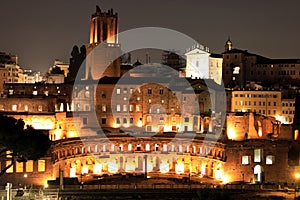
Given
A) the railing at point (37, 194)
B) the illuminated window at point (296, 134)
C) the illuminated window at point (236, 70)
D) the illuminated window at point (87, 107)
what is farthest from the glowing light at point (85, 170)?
the illuminated window at point (236, 70)

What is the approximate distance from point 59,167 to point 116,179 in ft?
16.0

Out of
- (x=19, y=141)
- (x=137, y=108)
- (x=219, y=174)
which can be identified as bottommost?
(x=219, y=174)

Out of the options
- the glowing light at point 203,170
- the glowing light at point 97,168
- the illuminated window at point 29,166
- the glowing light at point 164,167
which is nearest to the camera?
the illuminated window at point 29,166

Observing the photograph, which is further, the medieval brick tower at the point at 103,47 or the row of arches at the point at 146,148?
the medieval brick tower at the point at 103,47

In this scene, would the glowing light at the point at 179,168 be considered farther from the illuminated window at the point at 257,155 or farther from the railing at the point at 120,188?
the railing at the point at 120,188

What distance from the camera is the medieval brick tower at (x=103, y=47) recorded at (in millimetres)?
64438

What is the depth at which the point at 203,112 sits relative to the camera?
5781cm

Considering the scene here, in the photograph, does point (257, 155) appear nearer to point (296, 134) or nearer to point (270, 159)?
point (270, 159)

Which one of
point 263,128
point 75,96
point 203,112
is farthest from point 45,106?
point 263,128

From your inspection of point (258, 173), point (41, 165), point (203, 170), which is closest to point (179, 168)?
point (203, 170)

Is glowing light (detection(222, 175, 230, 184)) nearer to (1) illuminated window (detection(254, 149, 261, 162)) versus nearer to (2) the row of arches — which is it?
(2) the row of arches

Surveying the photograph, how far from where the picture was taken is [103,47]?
64875 mm

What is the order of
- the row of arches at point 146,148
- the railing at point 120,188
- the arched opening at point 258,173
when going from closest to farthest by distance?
1. the railing at point 120,188
2. the arched opening at point 258,173
3. the row of arches at point 146,148

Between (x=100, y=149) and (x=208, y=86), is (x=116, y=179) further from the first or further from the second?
(x=208, y=86)
